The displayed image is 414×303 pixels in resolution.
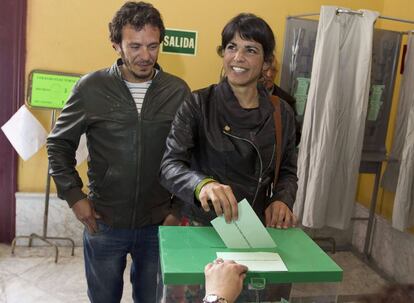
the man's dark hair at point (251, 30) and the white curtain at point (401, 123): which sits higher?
the man's dark hair at point (251, 30)

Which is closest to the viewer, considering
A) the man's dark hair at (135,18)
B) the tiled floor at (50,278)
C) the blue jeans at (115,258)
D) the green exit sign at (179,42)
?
the man's dark hair at (135,18)

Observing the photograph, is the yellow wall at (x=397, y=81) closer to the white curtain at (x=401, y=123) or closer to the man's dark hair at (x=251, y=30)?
the white curtain at (x=401, y=123)

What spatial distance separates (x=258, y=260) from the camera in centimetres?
94

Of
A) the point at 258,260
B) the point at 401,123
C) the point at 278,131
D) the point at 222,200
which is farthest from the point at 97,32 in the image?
the point at 258,260

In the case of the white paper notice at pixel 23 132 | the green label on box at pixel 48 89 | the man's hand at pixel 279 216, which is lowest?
the white paper notice at pixel 23 132

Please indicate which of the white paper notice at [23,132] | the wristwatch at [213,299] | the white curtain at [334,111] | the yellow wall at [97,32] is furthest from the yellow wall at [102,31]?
the wristwatch at [213,299]

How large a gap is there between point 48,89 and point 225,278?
7.59 feet

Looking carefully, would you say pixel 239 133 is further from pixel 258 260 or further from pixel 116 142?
pixel 116 142

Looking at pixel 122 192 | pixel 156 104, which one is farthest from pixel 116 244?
pixel 156 104

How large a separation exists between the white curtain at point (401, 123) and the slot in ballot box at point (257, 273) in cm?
207

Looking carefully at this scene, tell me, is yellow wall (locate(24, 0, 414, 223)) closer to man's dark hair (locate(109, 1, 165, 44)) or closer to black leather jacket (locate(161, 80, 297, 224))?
man's dark hair (locate(109, 1, 165, 44))

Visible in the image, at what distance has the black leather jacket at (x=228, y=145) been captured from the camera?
1.25m

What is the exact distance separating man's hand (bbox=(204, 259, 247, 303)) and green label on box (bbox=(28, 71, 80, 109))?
87.8 inches

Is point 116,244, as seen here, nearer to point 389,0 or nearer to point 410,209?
point 410,209
